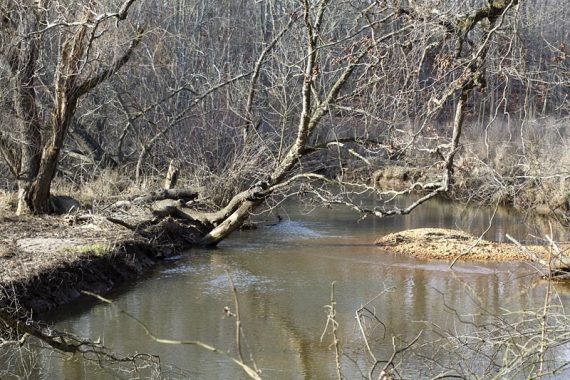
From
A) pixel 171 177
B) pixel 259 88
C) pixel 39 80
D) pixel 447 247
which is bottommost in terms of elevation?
pixel 447 247

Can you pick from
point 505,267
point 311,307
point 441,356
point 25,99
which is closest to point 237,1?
point 25,99

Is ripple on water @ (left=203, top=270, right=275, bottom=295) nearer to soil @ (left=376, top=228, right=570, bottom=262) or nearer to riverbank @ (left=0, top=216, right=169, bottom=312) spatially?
riverbank @ (left=0, top=216, right=169, bottom=312)

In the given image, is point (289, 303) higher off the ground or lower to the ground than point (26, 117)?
lower

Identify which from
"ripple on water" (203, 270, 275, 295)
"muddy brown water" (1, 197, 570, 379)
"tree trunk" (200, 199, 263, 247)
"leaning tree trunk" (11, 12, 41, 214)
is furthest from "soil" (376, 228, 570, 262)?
"leaning tree trunk" (11, 12, 41, 214)

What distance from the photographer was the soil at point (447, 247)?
48.7ft

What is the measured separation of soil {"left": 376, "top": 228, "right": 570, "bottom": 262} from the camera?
48.7 feet

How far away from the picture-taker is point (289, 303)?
1120 cm

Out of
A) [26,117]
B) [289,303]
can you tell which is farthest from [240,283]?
[26,117]

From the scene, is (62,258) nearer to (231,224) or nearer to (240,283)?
(240,283)

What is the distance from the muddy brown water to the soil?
0.39 metres

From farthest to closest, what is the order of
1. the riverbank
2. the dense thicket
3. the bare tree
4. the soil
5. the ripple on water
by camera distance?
the soil → the bare tree → the ripple on water → the riverbank → the dense thicket

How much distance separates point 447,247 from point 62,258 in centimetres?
758

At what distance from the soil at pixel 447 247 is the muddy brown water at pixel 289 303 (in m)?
0.39

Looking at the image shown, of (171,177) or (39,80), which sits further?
(171,177)
